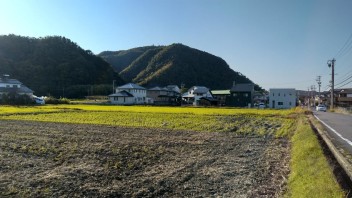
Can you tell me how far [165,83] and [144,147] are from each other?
92.1 m

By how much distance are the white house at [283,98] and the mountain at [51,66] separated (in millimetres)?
45828

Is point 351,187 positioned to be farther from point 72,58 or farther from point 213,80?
point 213,80

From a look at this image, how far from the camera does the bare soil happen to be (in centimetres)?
669

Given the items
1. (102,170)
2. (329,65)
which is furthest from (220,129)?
(329,65)

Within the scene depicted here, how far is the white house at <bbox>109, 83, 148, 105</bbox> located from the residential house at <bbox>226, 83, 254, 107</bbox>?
20.3 metres

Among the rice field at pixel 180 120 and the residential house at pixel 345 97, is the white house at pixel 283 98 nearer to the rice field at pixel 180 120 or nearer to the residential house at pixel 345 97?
the residential house at pixel 345 97

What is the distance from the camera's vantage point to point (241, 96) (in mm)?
69062

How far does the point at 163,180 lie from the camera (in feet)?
24.1

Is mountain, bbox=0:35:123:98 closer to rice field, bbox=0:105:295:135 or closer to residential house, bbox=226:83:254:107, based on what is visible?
residential house, bbox=226:83:254:107

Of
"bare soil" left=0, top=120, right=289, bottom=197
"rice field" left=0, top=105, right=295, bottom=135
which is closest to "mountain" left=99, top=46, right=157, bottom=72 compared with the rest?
"rice field" left=0, top=105, right=295, bottom=135

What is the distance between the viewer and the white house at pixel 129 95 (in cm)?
6661

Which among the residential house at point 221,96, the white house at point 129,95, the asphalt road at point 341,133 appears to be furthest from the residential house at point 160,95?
the asphalt road at point 341,133

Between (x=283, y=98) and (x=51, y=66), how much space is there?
2425 inches

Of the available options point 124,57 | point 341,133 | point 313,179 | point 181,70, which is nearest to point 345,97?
point 181,70
